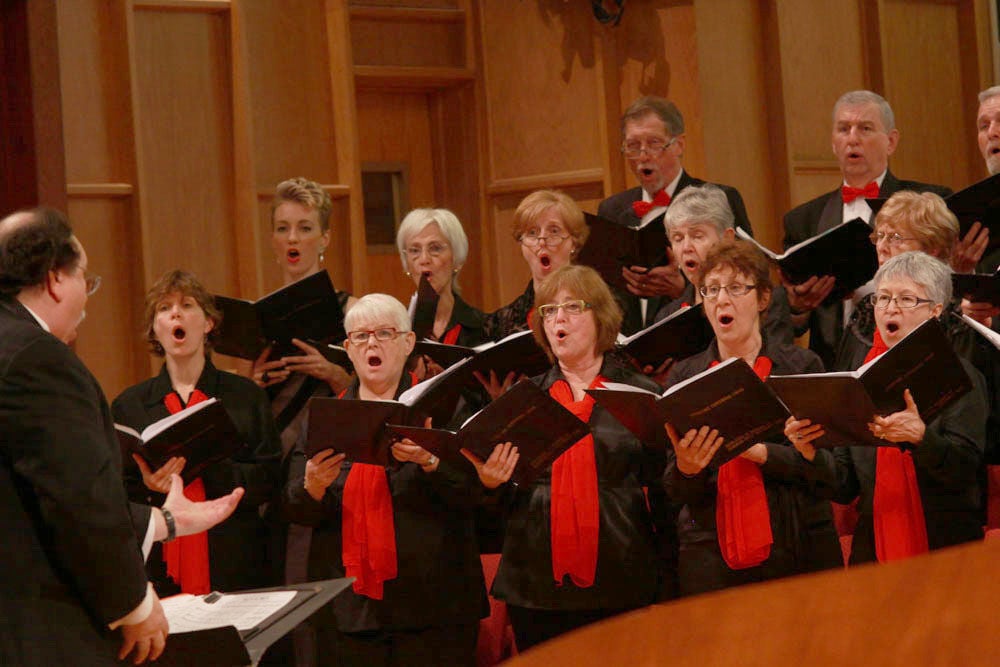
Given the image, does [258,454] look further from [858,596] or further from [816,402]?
[858,596]

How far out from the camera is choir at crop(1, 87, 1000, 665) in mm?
3111

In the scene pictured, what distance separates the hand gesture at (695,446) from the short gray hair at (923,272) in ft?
1.97

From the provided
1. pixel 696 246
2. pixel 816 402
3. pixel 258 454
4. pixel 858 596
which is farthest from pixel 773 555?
pixel 858 596

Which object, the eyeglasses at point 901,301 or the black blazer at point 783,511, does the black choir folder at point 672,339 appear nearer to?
the black blazer at point 783,511

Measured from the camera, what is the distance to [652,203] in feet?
14.1

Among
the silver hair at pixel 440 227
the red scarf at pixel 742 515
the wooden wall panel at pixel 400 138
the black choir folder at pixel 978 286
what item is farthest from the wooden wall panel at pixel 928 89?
the red scarf at pixel 742 515

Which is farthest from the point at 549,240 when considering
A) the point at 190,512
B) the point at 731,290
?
the point at 190,512

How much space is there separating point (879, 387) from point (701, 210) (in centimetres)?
94

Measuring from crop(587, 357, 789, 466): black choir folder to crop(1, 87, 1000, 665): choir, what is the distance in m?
0.03

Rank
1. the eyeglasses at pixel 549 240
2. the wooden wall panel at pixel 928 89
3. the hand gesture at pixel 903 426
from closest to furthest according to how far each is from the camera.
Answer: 1. the hand gesture at pixel 903 426
2. the eyeglasses at pixel 549 240
3. the wooden wall panel at pixel 928 89

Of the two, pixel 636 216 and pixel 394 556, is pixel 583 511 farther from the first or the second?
pixel 636 216

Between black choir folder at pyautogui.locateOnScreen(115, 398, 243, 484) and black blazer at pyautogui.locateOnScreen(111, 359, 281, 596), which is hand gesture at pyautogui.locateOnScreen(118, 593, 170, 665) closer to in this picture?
black choir folder at pyautogui.locateOnScreen(115, 398, 243, 484)

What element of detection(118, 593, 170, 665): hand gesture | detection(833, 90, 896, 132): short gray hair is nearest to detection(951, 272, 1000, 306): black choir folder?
detection(833, 90, 896, 132): short gray hair

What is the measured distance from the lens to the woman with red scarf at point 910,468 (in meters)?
3.06
